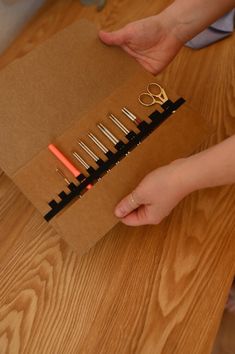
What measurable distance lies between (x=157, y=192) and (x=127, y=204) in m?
0.05

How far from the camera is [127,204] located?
494 mm

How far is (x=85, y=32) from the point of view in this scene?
603mm

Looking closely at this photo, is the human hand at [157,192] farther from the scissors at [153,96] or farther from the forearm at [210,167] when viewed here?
the scissors at [153,96]

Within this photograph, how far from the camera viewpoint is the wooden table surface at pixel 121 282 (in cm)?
49

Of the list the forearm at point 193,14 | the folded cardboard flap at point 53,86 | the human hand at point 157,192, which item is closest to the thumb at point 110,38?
the folded cardboard flap at point 53,86

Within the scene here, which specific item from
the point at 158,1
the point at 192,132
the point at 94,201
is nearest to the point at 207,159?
the point at 192,132

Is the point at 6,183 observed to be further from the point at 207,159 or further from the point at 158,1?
the point at 158,1

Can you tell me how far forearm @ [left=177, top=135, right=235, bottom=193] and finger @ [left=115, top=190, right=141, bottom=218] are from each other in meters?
0.07

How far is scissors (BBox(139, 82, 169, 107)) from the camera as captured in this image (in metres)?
0.56

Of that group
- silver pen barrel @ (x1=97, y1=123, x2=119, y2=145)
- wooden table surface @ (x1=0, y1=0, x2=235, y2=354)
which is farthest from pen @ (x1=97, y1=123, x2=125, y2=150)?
wooden table surface @ (x1=0, y1=0, x2=235, y2=354)

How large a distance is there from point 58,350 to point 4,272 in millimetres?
141

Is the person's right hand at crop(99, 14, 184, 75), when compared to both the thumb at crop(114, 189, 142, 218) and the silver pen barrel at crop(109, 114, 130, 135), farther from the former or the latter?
the thumb at crop(114, 189, 142, 218)

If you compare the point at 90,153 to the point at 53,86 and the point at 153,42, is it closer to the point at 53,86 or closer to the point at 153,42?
the point at 53,86

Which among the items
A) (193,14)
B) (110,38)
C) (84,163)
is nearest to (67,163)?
(84,163)
